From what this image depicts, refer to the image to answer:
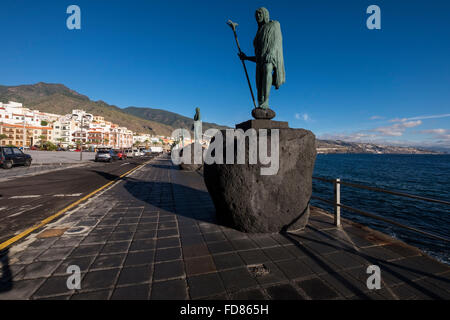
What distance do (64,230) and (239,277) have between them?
11.1 ft

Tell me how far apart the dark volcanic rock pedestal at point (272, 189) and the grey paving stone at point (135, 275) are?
161 cm

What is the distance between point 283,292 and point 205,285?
2.70 ft

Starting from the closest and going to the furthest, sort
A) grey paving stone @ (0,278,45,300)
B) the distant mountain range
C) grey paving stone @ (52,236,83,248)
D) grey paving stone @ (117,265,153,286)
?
grey paving stone @ (0,278,45,300)
grey paving stone @ (117,265,153,286)
grey paving stone @ (52,236,83,248)
the distant mountain range

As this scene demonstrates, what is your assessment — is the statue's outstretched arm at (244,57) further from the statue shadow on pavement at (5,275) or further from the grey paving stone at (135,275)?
the statue shadow on pavement at (5,275)

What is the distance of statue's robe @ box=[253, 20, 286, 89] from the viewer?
373 cm

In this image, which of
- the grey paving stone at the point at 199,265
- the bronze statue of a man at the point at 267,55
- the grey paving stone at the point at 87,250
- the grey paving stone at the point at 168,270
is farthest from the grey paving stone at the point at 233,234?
the bronze statue of a man at the point at 267,55

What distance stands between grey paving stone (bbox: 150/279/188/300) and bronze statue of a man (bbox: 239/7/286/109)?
3415 mm

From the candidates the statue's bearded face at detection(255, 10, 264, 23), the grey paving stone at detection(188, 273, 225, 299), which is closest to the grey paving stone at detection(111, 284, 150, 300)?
the grey paving stone at detection(188, 273, 225, 299)

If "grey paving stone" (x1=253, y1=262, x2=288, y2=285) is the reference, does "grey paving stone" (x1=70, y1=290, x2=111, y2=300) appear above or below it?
above

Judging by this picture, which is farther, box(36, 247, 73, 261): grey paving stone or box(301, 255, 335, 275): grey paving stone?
box(36, 247, 73, 261): grey paving stone

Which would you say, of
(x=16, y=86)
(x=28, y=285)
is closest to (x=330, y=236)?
(x=28, y=285)

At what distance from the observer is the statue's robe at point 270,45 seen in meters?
3.73

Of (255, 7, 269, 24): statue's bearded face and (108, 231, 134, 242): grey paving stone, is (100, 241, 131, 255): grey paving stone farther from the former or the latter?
(255, 7, 269, 24): statue's bearded face
